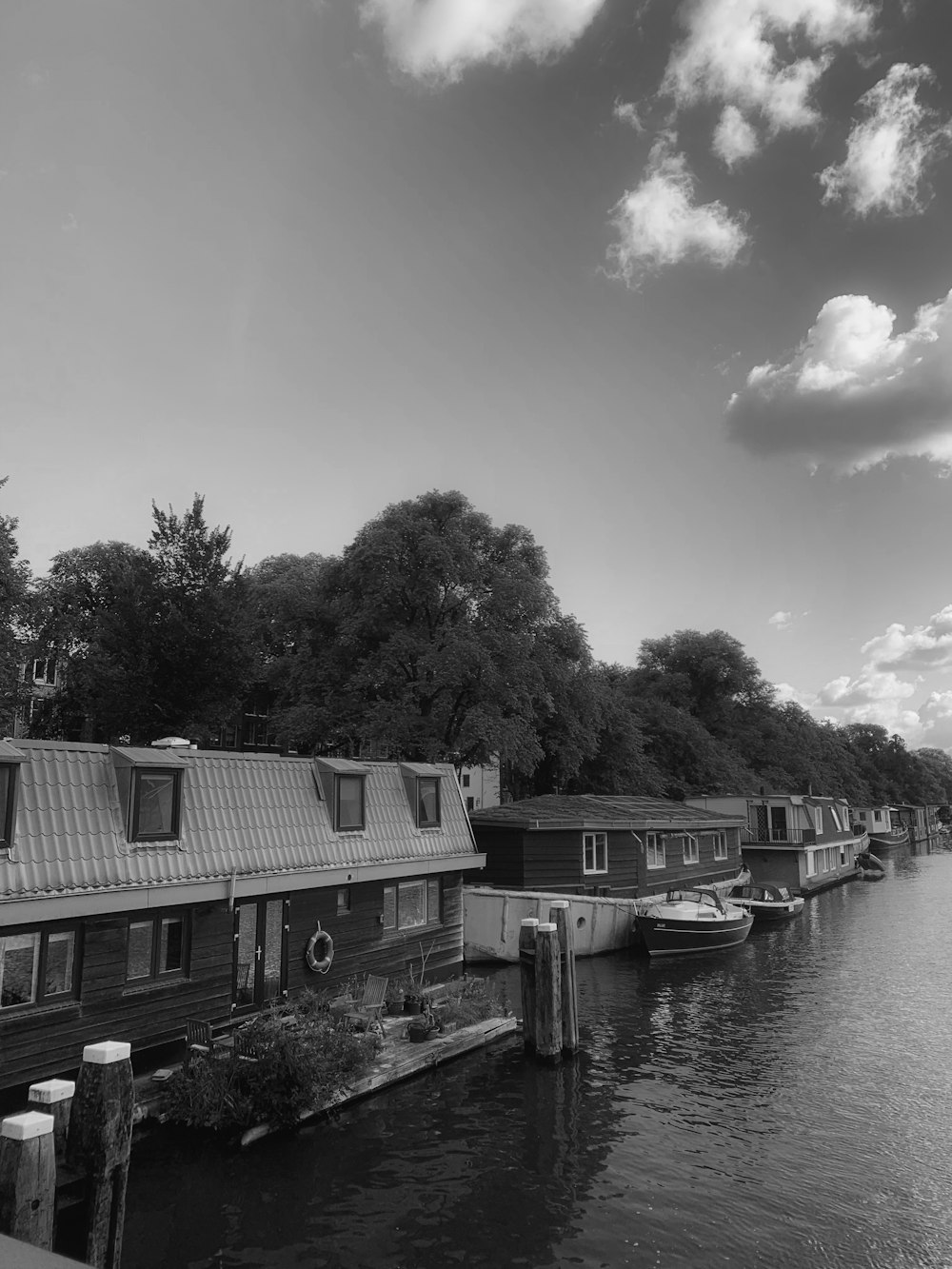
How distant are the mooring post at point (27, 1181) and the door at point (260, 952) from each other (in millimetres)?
8669

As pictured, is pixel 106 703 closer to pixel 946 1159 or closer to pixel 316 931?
pixel 316 931

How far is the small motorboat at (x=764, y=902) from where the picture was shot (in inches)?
1542

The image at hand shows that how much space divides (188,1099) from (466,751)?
2827 centimetres

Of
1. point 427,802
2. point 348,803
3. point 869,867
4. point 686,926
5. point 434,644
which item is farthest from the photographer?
point 869,867

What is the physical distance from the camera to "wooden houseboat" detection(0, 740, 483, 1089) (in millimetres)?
13031

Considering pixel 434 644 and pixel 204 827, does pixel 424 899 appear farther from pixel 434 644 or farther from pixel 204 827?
pixel 434 644

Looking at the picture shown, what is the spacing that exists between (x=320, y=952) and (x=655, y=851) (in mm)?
22387

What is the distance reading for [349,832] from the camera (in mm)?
19562

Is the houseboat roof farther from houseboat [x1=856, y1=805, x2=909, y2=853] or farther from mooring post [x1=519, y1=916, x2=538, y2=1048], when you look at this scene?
houseboat [x1=856, y1=805, x2=909, y2=853]

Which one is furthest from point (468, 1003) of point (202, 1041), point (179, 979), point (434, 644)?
point (434, 644)

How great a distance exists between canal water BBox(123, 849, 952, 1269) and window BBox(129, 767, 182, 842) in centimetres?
465

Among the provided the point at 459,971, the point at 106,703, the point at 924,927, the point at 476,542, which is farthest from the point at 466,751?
the point at 924,927

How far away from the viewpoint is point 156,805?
1529 cm

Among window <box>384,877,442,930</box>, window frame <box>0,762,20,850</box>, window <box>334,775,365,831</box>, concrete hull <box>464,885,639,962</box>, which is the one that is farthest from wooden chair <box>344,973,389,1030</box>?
concrete hull <box>464,885,639,962</box>
